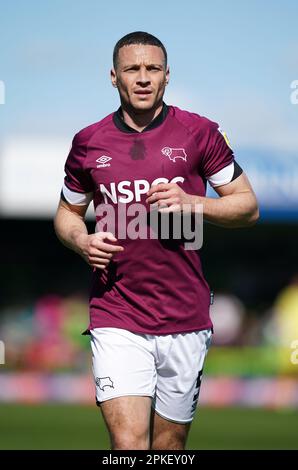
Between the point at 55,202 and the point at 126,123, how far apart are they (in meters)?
13.1

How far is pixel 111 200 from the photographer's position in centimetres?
571

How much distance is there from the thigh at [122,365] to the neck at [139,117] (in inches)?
47.4

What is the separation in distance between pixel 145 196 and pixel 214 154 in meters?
0.50

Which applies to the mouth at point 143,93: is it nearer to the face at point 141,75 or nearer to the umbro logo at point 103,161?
the face at point 141,75

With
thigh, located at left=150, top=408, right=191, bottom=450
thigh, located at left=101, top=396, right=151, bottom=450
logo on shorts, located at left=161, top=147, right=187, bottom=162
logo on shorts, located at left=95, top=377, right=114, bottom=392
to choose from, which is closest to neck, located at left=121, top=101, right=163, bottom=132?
logo on shorts, located at left=161, top=147, right=187, bottom=162

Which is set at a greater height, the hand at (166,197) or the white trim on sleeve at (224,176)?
the white trim on sleeve at (224,176)

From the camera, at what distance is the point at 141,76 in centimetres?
563

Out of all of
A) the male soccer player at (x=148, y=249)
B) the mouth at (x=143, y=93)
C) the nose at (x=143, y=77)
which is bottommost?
the male soccer player at (x=148, y=249)

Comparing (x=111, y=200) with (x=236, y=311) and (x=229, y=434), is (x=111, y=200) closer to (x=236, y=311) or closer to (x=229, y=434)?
(x=229, y=434)

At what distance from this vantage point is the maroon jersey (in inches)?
222

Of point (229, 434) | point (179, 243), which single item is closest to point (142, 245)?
point (179, 243)

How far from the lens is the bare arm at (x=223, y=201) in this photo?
5.37 m

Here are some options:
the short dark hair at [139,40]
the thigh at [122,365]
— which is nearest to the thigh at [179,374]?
the thigh at [122,365]

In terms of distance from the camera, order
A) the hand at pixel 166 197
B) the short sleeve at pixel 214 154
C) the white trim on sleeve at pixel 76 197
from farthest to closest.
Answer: the white trim on sleeve at pixel 76 197 → the short sleeve at pixel 214 154 → the hand at pixel 166 197
